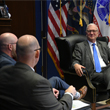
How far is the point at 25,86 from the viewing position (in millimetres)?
1417

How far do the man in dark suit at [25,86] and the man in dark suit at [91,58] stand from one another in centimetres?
178

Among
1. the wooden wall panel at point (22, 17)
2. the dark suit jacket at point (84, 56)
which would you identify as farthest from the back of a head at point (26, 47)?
the wooden wall panel at point (22, 17)

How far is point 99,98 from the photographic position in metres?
3.29

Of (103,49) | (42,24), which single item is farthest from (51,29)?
(103,49)

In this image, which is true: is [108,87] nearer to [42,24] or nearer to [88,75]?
[88,75]

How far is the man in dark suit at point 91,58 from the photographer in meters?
3.32

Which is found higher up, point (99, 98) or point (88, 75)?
point (88, 75)

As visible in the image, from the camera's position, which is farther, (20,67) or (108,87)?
(108,87)

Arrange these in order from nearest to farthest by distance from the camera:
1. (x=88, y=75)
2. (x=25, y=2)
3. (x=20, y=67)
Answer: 1. (x=20, y=67)
2. (x=88, y=75)
3. (x=25, y=2)

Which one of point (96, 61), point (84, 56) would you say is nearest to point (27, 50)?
point (84, 56)

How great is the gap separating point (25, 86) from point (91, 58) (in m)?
2.38

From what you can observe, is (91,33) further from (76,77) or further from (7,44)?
(7,44)

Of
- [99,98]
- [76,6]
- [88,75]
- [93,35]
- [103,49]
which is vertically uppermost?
[76,6]

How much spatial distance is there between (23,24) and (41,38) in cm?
48
